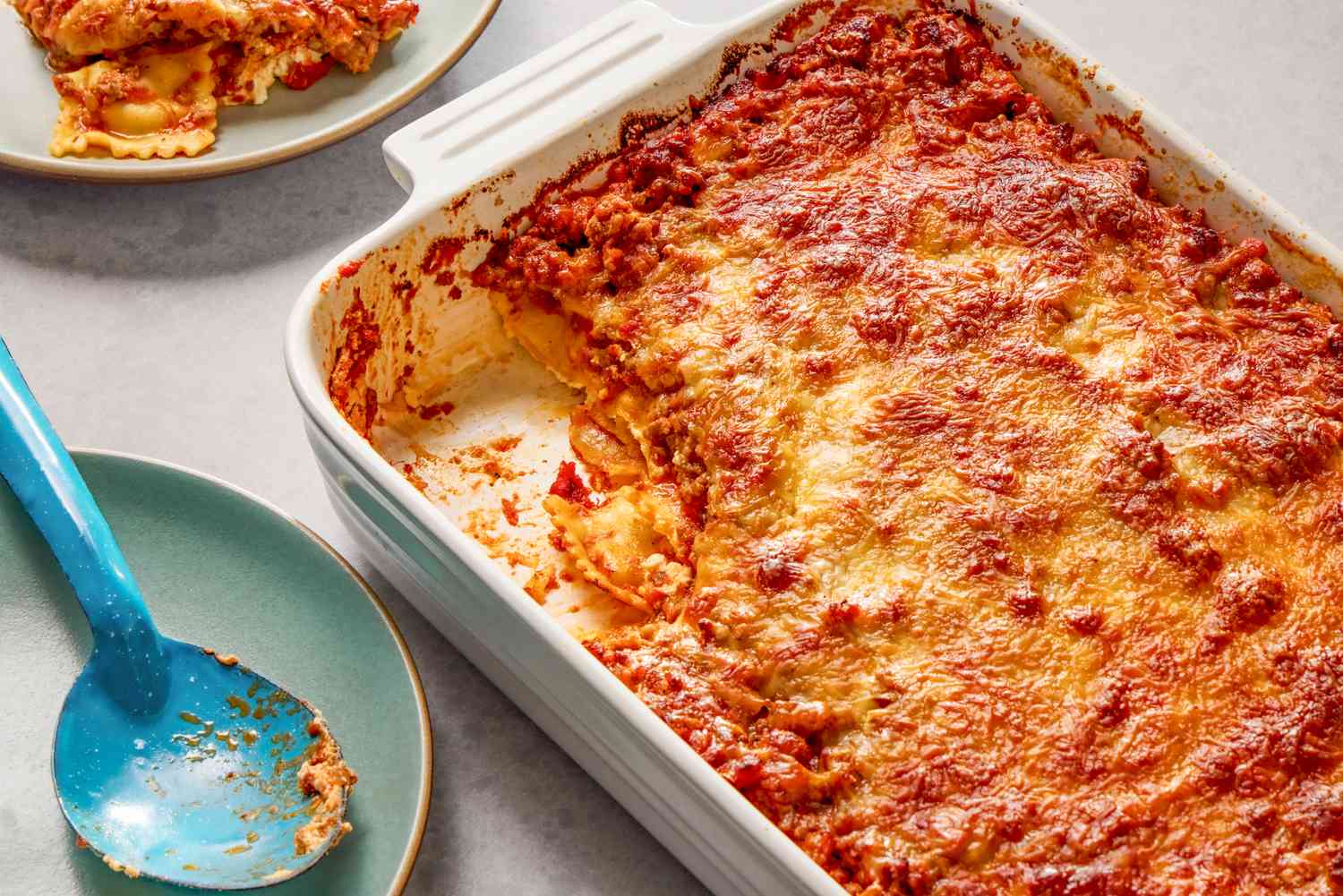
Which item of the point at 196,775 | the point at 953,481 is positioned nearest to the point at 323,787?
the point at 196,775

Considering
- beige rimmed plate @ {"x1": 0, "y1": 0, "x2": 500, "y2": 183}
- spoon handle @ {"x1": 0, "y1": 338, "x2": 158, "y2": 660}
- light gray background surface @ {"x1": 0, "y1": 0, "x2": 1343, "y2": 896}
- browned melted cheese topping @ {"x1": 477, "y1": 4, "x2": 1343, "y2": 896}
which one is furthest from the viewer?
beige rimmed plate @ {"x1": 0, "y1": 0, "x2": 500, "y2": 183}

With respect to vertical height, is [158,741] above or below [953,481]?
below

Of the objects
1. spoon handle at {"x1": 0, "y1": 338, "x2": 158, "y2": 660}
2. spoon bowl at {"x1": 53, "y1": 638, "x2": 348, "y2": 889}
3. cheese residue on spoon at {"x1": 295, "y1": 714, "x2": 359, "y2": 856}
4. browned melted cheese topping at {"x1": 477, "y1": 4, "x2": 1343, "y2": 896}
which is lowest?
spoon bowl at {"x1": 53, "y1": 638, "x2": 348, "y2": 889}

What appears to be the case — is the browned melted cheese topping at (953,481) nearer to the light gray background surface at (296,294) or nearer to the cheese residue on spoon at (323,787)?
the light gray background surface at (296,294)

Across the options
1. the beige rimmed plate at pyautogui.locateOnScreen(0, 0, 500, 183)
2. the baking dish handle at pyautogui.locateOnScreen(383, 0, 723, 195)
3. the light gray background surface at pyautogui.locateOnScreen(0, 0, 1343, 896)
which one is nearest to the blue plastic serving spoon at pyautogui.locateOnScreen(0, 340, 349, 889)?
the light gray background surface at pyautogui.locateOnScreen(0, 0, 1343, 896)

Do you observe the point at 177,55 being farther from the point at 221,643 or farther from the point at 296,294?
the point at 221,643

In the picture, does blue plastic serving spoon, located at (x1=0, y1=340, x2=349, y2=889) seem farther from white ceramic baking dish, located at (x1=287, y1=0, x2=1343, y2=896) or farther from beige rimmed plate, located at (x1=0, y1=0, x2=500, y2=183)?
beige rimmed plate, located at (x1=0, y1=0, x2=500, y2=183)
